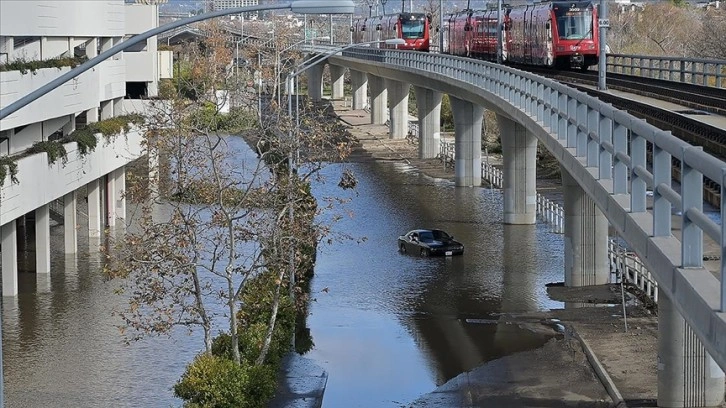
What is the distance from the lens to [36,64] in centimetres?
4119

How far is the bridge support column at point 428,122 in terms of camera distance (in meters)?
81.9

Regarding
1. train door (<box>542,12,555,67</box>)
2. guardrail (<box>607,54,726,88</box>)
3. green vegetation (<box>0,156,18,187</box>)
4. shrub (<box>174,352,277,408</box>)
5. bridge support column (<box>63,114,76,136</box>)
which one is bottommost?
shrub (<box>174,352,277,408</box>)

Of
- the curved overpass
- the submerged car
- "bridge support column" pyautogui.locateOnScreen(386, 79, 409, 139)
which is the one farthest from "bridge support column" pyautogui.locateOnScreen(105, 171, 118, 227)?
"bridge support column" pyautogui.locateOnScreen(386, 79, 409, 139)

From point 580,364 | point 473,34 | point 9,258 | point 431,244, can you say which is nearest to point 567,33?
point 431,244

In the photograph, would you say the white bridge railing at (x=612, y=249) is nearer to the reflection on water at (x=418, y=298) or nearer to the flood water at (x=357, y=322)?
the flood water at (x=357, y=322)

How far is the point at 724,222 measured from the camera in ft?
36.3

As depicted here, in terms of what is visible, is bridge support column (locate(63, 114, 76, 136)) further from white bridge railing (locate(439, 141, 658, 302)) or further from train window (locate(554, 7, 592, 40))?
train window (locate(554, 7, 592, 40))

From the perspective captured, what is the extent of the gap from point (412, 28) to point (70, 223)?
43740 mm

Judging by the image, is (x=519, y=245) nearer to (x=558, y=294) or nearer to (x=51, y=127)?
(x=558, y=294)

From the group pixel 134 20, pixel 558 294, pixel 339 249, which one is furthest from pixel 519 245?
pixel 134 20

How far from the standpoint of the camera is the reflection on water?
32281 millimetres

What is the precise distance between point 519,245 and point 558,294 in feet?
33.0

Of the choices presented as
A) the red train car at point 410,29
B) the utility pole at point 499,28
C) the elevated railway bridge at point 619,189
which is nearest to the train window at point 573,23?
the elevated railway bridge at point 619,189

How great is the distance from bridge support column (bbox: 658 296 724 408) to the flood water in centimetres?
559
